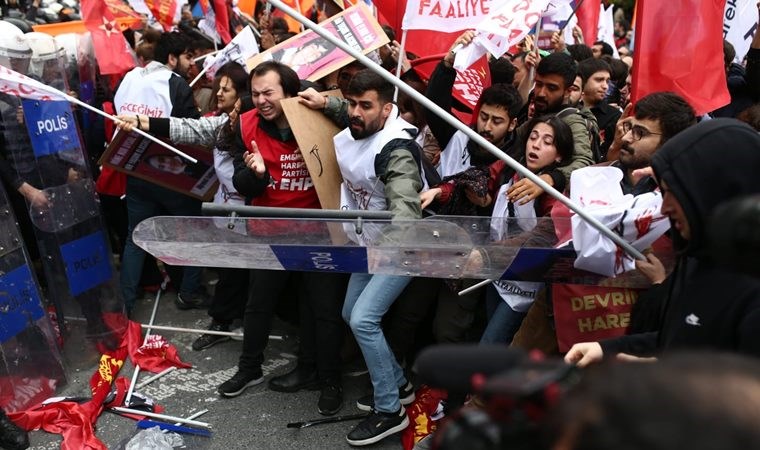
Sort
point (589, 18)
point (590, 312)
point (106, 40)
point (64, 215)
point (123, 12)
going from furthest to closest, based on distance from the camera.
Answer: point (123, 12), point (589, 18), point (106, 40), point (64, 215), point (590, 312)

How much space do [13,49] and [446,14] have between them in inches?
103

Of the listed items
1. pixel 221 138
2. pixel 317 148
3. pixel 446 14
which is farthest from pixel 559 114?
pixel 221 138

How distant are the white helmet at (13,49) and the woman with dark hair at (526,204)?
2.97m

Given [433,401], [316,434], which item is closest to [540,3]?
[433,401]

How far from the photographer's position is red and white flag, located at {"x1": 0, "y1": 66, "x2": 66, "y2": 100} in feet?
13.2

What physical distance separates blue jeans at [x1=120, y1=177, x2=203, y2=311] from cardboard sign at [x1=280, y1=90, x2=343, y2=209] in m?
1.62

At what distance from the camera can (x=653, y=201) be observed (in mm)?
2846

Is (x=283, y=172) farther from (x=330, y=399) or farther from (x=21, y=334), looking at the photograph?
(x=21, y=334)

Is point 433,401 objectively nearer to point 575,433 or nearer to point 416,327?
point 416,327

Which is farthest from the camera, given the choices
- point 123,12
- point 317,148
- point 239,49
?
point 123,12

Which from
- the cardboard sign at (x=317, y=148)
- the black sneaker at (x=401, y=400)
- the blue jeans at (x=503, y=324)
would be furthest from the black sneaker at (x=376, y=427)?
the cardboard sign at (x=317, y=148)

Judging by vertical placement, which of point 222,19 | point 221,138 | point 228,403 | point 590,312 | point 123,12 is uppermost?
point 123,12

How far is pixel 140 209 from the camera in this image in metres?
5.39

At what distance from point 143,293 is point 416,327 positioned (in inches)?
105
